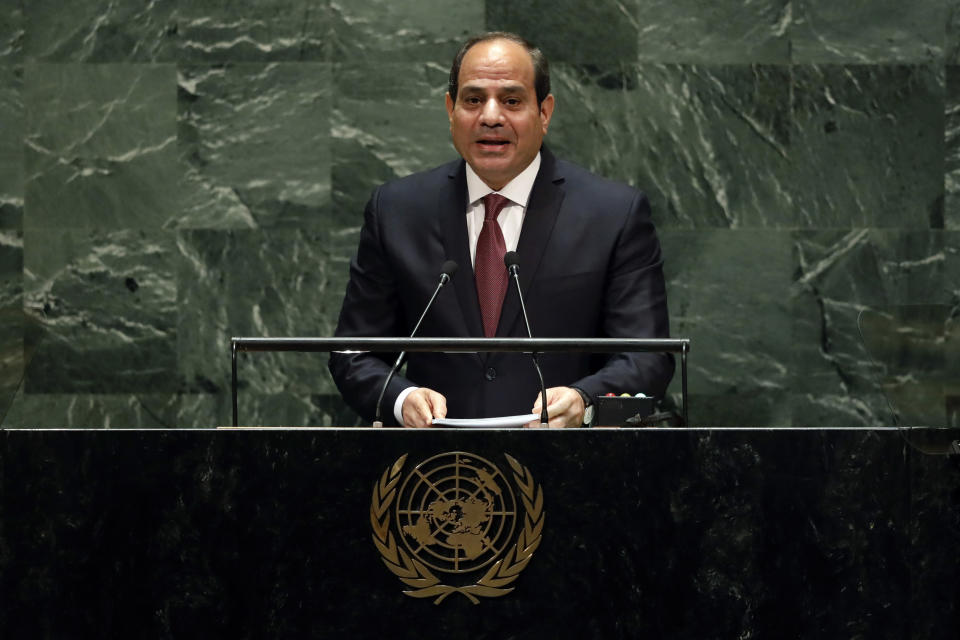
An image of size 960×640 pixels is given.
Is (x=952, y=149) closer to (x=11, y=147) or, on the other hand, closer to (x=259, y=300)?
(x=259, y=300)

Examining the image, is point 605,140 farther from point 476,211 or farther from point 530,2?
point 476,211

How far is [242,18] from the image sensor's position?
16.8 feet

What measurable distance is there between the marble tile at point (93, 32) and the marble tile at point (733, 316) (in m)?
2.22

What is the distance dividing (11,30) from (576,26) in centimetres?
225

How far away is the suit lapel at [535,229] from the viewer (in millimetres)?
3432

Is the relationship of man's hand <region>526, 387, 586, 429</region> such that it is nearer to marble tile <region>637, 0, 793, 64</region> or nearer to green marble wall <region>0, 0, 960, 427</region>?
green marble wall <region>0, 0, 960, 427</region>

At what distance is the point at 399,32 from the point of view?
5.13 metres

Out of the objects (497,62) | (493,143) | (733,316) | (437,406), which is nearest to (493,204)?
(493,143)

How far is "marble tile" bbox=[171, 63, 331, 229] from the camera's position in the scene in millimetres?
5129

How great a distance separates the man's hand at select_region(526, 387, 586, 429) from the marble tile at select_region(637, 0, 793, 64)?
2504mm
